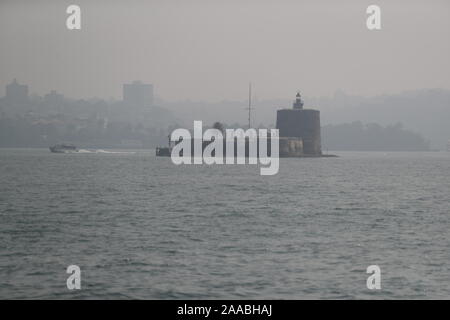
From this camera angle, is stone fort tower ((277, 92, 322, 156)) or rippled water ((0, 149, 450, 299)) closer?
rippled water ((0, 149, 450, 299))

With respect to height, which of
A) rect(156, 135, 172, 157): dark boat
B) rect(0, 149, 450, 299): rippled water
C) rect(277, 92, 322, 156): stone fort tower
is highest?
rect(277, 92, 322, 156): stone fort tower

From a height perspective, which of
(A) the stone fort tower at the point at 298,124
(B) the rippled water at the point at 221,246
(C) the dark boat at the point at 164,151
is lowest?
(B) the rippled water at the point at 221,246

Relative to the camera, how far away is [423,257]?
20438mm

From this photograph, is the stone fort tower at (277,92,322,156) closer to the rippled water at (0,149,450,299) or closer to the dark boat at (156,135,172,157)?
the dark boat at (156,135,172,157)

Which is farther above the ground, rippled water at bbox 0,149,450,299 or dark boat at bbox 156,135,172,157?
dark boat at bbox 156,135,172,157

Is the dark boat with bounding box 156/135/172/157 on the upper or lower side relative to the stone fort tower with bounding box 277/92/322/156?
lower

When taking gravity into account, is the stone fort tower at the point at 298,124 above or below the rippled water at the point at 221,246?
above

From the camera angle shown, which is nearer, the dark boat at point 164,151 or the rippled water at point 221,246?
the rippled water at point 221,246
